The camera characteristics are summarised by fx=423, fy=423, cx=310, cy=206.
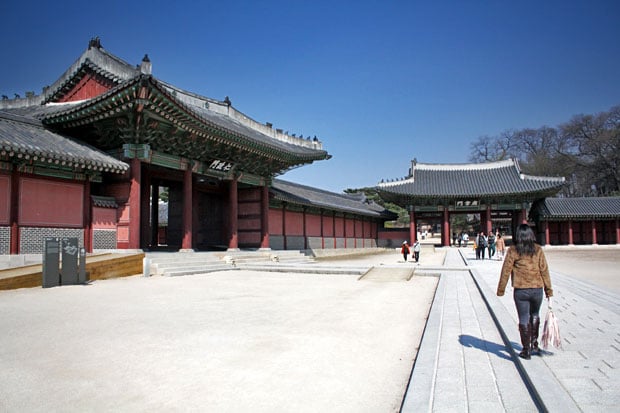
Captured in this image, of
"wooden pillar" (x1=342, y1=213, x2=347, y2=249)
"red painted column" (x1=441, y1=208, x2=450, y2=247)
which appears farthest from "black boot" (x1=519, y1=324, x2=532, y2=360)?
"red painted column" (x1=441, y1=208, x2=450, y2=247)

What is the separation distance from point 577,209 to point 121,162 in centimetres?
3924

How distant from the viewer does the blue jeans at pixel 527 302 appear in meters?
4.50

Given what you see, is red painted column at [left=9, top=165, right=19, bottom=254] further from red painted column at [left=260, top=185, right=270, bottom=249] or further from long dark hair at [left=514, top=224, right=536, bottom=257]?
long dark hair at [left=514, top=224, right=536, bottom=257]

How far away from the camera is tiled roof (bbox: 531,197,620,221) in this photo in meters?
38.0

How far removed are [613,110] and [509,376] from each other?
67461 mm

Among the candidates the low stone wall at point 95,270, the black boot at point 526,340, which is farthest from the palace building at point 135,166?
the black boot at point 526,340

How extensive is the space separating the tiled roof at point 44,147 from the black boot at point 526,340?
42.4ft

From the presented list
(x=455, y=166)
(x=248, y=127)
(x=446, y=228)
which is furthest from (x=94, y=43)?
(x=455, y=166)

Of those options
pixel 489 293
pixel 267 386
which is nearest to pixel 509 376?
pixel 267 386

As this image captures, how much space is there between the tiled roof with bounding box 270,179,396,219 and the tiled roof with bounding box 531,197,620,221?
1412 centimetres

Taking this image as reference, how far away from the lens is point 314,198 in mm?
33125

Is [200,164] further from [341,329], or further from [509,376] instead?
[509,376]

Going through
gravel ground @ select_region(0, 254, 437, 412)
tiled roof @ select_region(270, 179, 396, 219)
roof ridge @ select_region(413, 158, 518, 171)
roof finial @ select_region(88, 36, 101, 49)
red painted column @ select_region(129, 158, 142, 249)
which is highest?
roof finial @ select_region(88, 36, 101, 49)

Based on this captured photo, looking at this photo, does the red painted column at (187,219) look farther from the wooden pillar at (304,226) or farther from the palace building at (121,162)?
the wooden pillar at (304,226)
